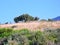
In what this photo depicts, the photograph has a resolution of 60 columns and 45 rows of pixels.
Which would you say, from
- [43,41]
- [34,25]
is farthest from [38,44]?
[34,25]

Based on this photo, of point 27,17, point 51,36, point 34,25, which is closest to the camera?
point 51,36

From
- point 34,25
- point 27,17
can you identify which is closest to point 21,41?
point 34,25

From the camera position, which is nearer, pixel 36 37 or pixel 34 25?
pixel 36 37

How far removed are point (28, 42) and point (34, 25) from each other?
59.4 ft

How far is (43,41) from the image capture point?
27.2 metres

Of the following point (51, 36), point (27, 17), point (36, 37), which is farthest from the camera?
point (27, 17)

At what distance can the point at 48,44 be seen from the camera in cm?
2698

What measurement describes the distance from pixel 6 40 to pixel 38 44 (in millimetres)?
3077

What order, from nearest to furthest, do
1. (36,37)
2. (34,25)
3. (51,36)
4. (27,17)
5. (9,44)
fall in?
1. (9,44)
2. (36,37)
3. (51,36)
4. (34,25)
5. (27,17)

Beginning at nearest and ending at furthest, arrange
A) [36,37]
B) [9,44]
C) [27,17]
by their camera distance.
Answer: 1. [9,44]
2. [36,37]
3. [27,17]

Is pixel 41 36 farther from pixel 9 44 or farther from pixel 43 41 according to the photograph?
pixel 9 44

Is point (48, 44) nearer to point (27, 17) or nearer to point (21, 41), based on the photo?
point (21, 41)

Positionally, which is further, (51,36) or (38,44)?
(51,36)

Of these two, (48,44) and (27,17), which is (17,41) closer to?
(48,44)
